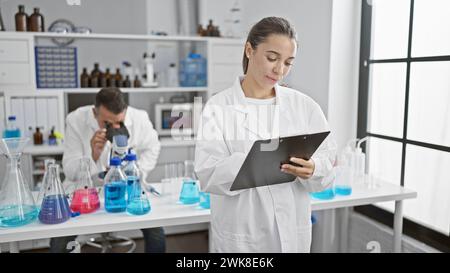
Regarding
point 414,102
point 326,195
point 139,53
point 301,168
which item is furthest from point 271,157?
point 139,53

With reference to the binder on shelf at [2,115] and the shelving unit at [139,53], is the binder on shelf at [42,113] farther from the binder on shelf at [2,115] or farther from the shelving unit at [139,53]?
the binder on shelf at [2,115]

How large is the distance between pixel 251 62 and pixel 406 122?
757 millimetres

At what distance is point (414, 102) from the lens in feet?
4.60

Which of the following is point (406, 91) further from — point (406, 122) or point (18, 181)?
point (18, 181)

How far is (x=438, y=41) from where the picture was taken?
1.33 metres

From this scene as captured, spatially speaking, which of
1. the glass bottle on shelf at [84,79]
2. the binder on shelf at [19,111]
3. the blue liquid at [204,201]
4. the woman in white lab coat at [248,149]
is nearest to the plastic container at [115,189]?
the blue liquid at [204,201]

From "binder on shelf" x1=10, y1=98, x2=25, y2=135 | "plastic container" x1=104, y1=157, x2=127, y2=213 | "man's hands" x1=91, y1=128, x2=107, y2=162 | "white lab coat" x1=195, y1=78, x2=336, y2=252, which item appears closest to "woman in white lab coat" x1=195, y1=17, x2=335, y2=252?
"white lab coat" x1=195, y1=78, x2=336, y2=252

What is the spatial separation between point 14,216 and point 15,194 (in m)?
0.10

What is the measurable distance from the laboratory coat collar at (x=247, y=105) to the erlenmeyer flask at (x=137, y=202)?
1.70ft

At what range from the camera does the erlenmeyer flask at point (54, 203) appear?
3.77 feet

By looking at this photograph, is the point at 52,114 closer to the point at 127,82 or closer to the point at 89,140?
the point at 89,140
